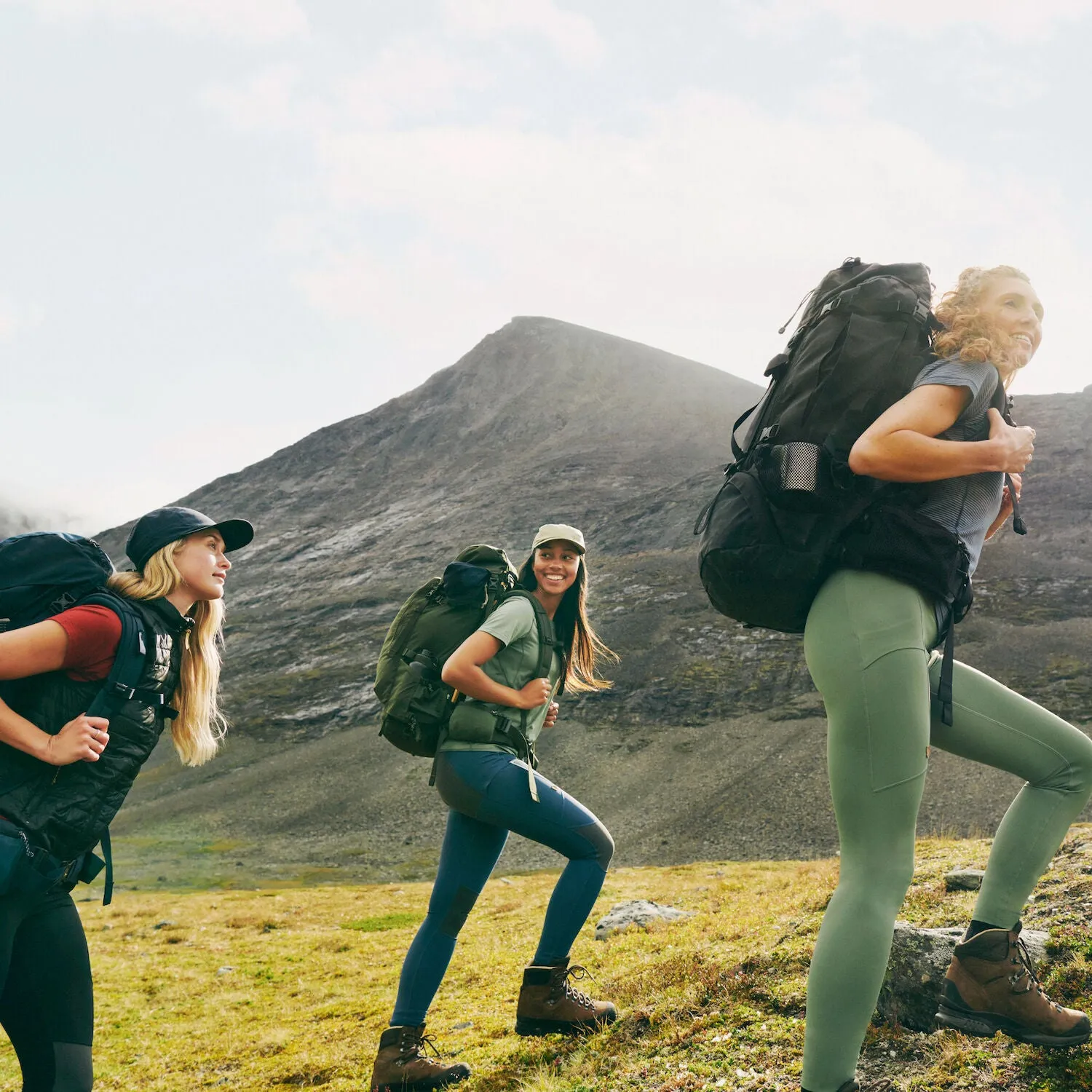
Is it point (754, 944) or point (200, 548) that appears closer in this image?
point (200, 548)

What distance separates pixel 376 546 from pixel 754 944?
4980 inches

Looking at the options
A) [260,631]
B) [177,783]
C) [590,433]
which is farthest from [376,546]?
[177,783]

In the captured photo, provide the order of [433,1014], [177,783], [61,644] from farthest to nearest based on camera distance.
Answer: [177,783]
[433,1014]
[61,644]

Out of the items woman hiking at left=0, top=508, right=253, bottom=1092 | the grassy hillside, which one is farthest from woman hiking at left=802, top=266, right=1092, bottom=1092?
woman hiking at left=0, top=508, right=253, bottom=1092

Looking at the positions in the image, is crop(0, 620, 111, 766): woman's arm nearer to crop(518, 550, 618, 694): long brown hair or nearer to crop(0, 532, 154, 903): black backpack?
crop(0, 532, 154, 903): black backpack

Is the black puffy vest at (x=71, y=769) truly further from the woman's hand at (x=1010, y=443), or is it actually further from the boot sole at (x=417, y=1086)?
the woman's hand at (x=1010, y=443)

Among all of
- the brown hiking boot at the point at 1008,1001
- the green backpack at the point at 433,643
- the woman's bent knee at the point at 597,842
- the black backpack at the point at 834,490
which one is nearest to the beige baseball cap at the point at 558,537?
the green backpack at the point at 433,643

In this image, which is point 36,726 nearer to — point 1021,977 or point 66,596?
point 66,596

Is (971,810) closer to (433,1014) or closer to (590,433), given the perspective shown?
(433,1014)

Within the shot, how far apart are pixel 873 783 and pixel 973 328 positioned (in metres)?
1.70

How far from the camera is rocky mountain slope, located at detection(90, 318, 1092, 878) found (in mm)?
49125

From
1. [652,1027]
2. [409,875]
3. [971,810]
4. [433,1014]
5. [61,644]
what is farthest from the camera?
[409,875]

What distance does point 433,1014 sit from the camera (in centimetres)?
843

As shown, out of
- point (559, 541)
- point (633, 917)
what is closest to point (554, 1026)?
point (559, 541)
